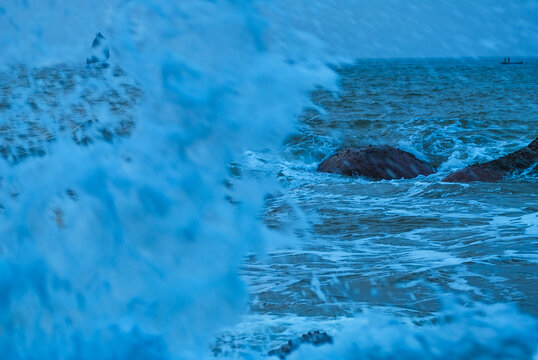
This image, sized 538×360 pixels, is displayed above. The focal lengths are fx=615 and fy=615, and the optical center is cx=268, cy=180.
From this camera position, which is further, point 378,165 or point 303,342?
point 378,165

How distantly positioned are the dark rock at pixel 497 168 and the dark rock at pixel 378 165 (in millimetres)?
987

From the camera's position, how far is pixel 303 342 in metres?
2.58

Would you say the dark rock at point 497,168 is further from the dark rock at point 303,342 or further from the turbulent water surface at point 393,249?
the dark rock at point 303,342

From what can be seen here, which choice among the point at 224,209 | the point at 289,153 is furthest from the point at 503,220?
the point at 289,153

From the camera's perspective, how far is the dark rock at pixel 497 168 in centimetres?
702

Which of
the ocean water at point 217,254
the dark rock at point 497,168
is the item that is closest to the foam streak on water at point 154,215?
the ocean water at point 217,254

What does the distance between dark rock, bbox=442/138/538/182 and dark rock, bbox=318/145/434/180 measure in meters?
0.99

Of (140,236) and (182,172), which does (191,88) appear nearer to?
(182,172)

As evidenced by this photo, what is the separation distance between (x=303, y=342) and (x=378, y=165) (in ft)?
19.3

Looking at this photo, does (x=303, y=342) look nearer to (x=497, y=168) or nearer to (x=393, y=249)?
(x=393, y=249)

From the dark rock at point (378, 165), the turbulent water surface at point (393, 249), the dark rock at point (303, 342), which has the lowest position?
the dark rock at point (303, 342)

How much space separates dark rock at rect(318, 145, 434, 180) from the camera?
8.06 meters

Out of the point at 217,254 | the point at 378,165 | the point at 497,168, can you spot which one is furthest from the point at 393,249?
the point at 378,165

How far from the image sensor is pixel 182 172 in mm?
3301
